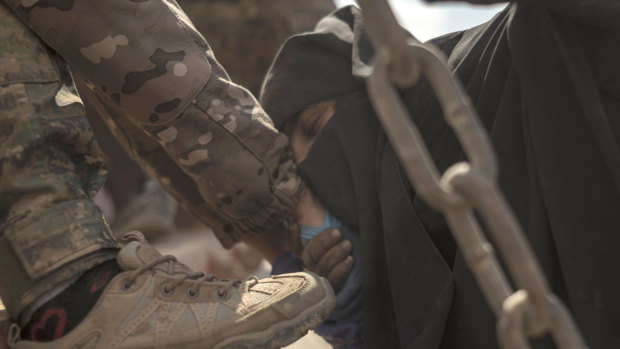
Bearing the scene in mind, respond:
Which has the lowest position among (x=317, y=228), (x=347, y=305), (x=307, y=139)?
(x=347, y=305)

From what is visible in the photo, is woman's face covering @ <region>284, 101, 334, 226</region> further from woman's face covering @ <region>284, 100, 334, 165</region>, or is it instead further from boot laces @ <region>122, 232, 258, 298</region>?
boot laces @ <region>122, 232, 258, 298</region>

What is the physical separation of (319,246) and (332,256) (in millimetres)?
36

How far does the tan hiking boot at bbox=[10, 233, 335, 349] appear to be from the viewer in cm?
95

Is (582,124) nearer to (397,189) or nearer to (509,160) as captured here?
(509,160)

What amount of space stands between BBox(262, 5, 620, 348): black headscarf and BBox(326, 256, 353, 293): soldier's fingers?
0.22 ft

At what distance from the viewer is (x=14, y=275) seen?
38.3 inches

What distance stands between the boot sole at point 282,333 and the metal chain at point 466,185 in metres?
0.56

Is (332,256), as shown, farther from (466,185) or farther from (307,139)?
(466,185)

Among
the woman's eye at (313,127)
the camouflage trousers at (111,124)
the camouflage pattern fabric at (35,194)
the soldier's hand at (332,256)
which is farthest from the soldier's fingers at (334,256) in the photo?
the camouflage pattern fabric at (35,194)

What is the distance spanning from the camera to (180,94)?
1.16 m

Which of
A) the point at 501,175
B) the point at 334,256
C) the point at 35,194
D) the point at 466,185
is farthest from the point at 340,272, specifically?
the point at 466,185

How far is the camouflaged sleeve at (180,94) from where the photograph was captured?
1.10m

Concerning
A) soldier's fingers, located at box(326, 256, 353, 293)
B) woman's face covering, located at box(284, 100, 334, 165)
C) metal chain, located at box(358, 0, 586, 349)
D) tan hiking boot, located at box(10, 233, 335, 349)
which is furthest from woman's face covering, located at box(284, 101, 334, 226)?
metal chain, located at box(358, 0, 586, 349)

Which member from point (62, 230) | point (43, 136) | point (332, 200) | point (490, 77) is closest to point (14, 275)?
point (62, 230)
